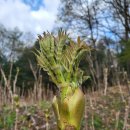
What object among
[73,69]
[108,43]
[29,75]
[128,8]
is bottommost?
[73,69]

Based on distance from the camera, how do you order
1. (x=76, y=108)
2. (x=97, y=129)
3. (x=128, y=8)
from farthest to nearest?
(x=128, y=8) < (x=97, y=129) < (x=76, y=108)

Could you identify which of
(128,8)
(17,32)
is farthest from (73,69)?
(17,32)

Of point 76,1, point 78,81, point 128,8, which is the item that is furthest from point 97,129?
point 76,1

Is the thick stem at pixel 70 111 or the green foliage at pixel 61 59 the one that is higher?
the green foliage at pixel 61 59

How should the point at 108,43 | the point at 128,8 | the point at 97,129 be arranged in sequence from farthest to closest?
the point at 108,43, the point at 128,8, the point at 97,129

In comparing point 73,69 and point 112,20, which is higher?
point 112,20

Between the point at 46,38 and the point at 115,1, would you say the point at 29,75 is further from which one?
the point at 46,38

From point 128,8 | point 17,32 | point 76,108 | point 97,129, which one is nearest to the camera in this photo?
point 76,108

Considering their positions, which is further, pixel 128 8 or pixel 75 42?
pixel 128 8

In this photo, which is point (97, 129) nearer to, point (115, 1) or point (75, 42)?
point (75, 42)

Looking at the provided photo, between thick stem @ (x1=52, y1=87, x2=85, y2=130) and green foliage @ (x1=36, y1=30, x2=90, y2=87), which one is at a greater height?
green foliage @ (x1=36, y1=30, x2=90, y2=87)
